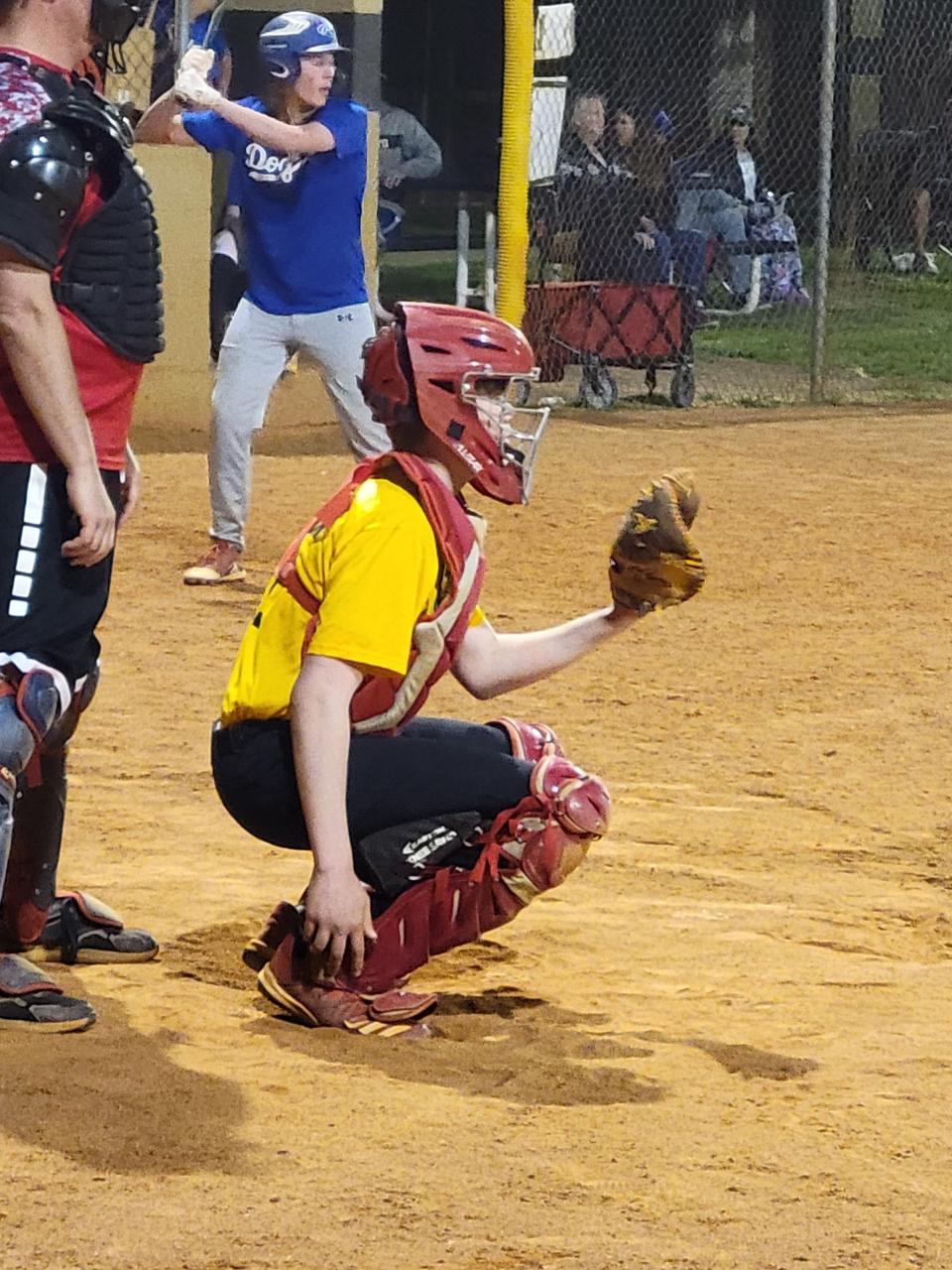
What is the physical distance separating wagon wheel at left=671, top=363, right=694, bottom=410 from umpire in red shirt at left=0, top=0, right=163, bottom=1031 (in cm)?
998

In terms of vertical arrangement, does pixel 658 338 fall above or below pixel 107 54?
below

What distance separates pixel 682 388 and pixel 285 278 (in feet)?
19.3

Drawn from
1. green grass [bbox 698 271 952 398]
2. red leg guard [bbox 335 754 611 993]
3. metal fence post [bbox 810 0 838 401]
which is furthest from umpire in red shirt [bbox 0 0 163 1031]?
green grass [bbox 698 271 952 398]

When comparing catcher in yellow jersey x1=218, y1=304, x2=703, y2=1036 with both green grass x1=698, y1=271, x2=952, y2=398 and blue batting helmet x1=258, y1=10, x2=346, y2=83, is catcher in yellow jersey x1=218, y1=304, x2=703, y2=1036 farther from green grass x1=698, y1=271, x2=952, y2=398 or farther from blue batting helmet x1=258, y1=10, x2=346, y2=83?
green grass x1=698, y1=271, x2=952, y2=398

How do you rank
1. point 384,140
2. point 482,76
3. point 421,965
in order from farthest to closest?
point 482,76 < point 384,140 < point 421,965

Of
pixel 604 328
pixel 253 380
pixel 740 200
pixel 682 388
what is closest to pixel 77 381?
pixel 253 380

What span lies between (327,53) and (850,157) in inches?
560

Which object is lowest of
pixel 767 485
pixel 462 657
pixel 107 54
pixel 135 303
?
pixel 767 485

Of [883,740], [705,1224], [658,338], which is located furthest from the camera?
[658,338]

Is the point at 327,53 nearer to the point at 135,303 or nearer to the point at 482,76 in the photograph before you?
the point at 135,303

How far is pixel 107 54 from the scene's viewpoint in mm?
4180

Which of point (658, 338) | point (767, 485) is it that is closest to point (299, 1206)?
point (767, 485)

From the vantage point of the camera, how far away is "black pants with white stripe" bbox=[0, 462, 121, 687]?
3.89 meters

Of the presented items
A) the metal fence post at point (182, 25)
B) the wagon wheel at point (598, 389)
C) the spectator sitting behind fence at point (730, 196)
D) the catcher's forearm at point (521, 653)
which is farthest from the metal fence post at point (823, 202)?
the catcher's forearm at point (521, 653)
